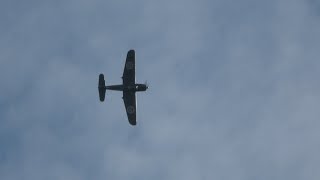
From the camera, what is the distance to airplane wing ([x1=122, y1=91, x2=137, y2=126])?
462 feet

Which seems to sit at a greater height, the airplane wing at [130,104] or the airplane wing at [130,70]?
the airplane wing at [130,70]

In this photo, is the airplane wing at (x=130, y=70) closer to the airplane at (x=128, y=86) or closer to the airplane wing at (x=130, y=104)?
the airplane at (x=128, y=86)

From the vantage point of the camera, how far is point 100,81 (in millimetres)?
139375

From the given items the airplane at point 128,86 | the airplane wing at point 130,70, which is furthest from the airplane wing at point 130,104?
the airplane wing at point 130,70

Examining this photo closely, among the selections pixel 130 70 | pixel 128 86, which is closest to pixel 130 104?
pixel 128 86

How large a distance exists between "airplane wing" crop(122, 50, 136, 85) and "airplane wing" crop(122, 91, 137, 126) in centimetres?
201

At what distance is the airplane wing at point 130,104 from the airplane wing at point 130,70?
2011mm

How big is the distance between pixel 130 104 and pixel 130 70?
573cm

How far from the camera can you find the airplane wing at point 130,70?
139 metres

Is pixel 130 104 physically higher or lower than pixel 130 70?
lower

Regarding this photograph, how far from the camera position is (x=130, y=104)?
141875mm

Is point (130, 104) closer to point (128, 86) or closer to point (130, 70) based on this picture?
point (128, 86)

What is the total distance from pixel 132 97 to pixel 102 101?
4673 mm

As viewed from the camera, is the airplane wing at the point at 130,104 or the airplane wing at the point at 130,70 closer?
the airplane wing at the point at 130,70
